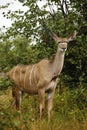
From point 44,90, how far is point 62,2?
115 inches

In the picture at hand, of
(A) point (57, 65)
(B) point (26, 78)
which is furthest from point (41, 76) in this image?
(B) point (26, 78)

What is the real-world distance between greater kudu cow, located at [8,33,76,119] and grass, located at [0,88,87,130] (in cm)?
37

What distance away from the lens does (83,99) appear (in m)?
11.9

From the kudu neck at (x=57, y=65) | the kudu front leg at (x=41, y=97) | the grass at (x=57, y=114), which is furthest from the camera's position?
the kudu neck at (x=57, y=65)

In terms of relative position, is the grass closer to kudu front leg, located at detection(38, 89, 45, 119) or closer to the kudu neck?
kudu front leg, located at detection(38, 89, 45, 119)

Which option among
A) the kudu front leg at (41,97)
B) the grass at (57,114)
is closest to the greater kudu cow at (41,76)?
the kudu front leg at (41,97)

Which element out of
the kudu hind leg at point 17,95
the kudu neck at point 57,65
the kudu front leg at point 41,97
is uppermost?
the kudu neck at point 57,65

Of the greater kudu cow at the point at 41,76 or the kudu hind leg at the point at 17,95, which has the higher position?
the greater kudu cow at the point at 41,76

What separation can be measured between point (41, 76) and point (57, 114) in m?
1.02

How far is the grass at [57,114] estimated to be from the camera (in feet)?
27.8

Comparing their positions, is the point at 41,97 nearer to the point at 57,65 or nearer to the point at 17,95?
the point at 57,65

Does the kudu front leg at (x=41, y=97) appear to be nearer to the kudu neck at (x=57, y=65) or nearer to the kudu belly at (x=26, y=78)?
the kudu belly at (x=26, y=78)

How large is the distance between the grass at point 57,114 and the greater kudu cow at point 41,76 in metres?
0.37

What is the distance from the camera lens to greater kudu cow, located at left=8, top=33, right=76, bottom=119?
11.1m
